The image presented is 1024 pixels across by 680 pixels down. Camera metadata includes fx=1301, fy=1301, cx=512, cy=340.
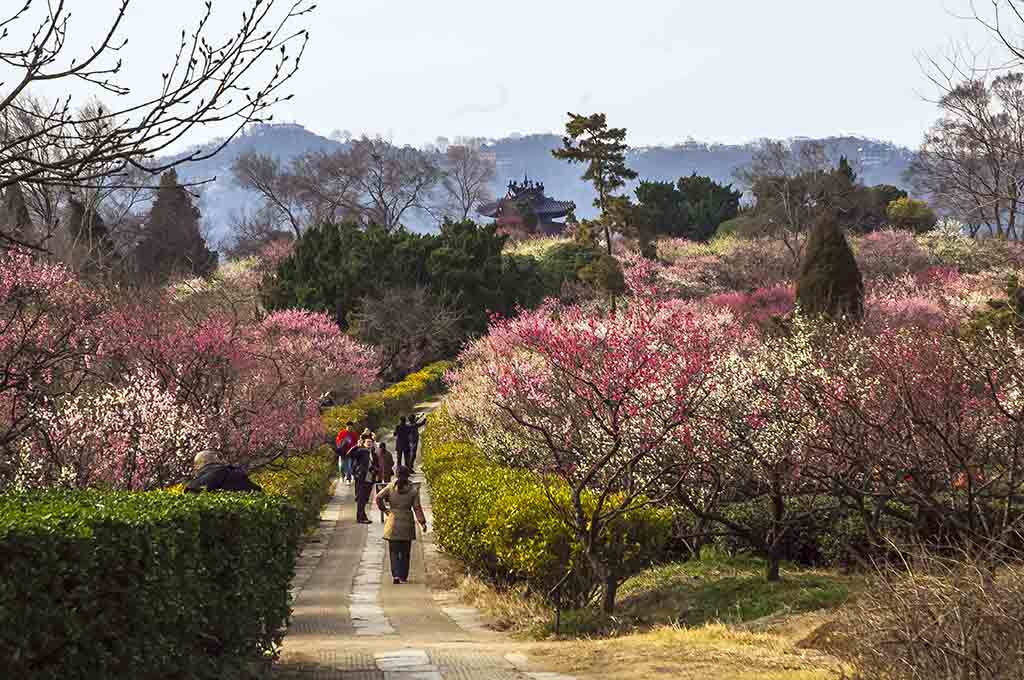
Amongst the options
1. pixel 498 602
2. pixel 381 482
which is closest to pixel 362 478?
pixel 381 482

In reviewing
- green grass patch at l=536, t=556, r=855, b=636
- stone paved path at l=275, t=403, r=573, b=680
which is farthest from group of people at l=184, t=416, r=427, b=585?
green grass patch at l=536, t=556, r=855, b=636

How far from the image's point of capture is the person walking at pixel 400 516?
60.7 feet

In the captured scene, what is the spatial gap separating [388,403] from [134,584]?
41.0m

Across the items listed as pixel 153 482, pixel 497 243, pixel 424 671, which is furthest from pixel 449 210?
pixel 424 671

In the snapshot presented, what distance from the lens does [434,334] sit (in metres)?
58.8

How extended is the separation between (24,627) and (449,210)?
13245cm

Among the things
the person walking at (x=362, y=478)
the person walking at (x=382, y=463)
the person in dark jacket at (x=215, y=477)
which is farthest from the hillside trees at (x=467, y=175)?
the person in dark jacket at (x=215, y=477)

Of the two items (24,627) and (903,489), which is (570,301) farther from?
(24,627)

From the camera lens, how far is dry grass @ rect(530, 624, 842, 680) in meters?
9.85

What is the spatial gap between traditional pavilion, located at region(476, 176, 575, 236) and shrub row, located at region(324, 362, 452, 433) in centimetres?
4107

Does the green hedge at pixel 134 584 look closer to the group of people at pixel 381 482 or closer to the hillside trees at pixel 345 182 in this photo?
the group of people at pixel 381 482

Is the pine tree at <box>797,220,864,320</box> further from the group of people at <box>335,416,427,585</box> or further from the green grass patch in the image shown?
the green grass patch

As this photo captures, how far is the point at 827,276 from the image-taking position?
35.8 metres

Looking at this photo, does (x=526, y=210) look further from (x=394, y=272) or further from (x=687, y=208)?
(x=394, y=272)
